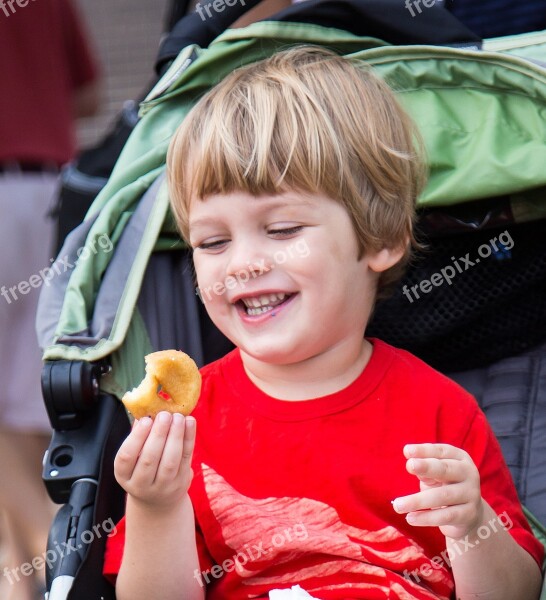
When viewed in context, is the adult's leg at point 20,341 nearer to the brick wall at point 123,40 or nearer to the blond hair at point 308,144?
the blond hair at point 308,144

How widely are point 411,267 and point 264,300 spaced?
693 mm

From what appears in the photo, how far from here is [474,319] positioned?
238cm

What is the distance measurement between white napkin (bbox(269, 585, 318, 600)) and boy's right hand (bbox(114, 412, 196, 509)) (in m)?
0.23

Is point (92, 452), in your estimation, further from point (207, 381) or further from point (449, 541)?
point (449, 541)

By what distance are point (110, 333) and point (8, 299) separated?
3.60ft

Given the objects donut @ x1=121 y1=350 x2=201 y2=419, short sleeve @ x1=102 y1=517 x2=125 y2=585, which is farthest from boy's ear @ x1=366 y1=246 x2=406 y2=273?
short sleeve @ x1=102 y1=517 x2=125 y2=585

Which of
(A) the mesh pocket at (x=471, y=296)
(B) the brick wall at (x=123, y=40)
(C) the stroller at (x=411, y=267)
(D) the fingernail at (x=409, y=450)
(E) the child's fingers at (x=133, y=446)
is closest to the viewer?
(D) the fingernail at (x=409, y=450)

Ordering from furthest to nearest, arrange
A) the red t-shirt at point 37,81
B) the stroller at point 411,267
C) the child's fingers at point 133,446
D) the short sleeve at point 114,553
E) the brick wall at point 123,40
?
1. the brick wall at point 123,40
2. the red t-shirt at point 37,81
3. the stroller at point 411,267
4. the short sleeve at point 114,553
5. the child's fingers at point 133,446

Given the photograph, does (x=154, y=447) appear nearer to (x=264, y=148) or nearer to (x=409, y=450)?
(x=409, y=450)

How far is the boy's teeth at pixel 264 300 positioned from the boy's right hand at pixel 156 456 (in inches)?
9.6

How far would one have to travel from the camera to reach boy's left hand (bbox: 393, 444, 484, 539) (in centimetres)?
150

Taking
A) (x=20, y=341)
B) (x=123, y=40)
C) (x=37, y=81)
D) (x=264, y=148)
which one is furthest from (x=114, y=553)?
(x=123, y=40)

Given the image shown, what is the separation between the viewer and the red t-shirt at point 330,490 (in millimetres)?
1738

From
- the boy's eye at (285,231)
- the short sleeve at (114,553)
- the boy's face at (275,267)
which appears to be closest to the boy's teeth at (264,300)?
the boy's face at (275,267)
